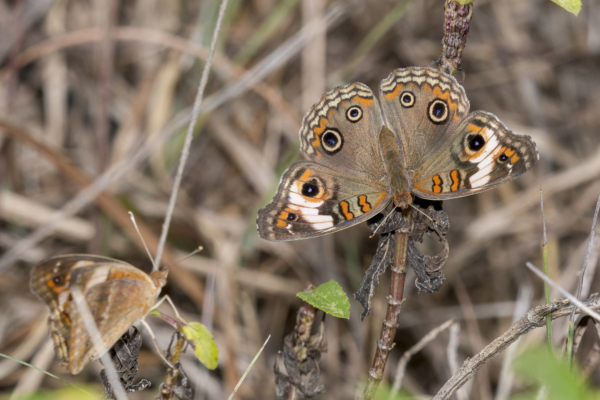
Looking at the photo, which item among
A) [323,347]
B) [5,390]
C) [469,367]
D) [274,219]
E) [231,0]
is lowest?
[5,390]

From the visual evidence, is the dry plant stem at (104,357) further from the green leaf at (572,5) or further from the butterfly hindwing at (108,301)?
the green leaf at (572,5)

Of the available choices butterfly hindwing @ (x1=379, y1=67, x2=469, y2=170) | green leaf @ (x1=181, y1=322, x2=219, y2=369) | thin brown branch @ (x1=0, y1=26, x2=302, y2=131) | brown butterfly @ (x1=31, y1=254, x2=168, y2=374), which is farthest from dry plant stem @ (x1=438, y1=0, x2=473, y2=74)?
thin brown branch @ (x1=0, y1=26, x2=302, y2=131)

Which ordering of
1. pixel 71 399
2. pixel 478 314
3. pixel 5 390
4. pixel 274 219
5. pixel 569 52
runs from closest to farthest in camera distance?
pixel 71 399, pixel 274 219, pixel 5 390, pixel 478 314, pixel 569 52

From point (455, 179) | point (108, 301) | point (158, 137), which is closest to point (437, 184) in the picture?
point (455, 179)

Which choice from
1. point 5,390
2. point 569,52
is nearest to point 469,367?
point 5,390

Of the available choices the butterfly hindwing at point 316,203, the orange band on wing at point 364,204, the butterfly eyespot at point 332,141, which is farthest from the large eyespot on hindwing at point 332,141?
the orange band on wing at point 364,204

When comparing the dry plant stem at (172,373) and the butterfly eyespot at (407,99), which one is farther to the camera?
the butterfly eyespot at (407,99)

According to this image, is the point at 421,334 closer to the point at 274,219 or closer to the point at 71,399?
the point at 274,219
